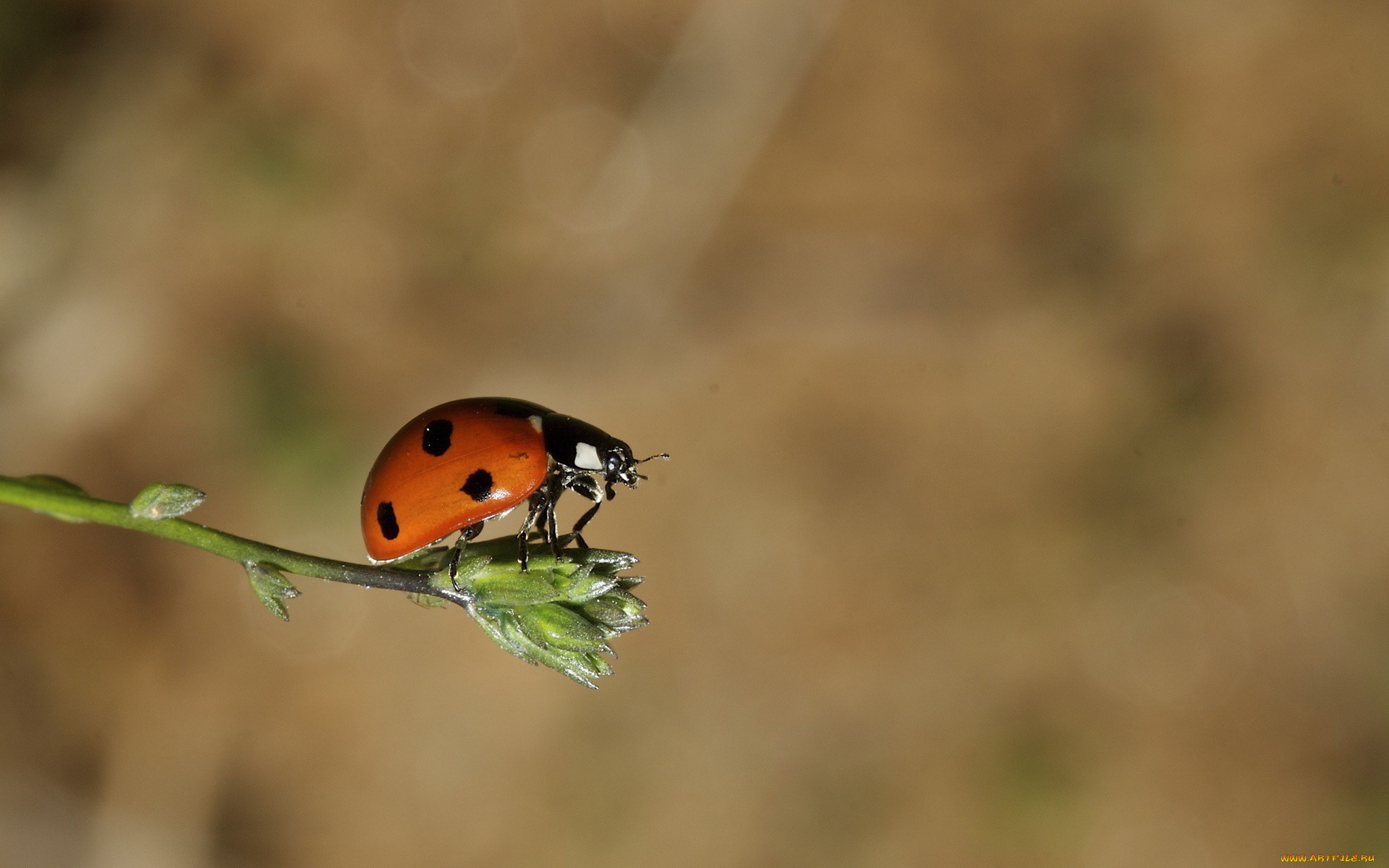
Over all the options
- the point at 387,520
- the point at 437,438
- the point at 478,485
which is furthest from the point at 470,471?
the point at 387,520

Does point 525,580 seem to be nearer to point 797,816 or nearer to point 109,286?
point 109,286

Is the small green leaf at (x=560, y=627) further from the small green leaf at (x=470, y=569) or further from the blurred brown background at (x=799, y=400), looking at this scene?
the blurred brown background at (x=799, y=400)

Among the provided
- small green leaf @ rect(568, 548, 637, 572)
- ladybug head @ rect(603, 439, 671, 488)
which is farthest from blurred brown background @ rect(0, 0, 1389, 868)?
small green leaf @ rect(568, 548, 637, 572)

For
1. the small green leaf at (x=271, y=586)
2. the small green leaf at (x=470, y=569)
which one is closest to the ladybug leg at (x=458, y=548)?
the small green leaf at (x=470, y=569)

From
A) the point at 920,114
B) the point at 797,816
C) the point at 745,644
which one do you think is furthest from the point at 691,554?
the point at 920,114

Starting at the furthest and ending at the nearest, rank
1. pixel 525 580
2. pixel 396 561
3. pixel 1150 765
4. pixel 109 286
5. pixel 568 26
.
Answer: pixel 1150 765 < pixel 568 26 < pixel 109 286 < pixel 396 561 < pixel 525 580

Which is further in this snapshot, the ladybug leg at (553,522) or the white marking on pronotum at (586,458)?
the white marking on pronotum at (586,458)

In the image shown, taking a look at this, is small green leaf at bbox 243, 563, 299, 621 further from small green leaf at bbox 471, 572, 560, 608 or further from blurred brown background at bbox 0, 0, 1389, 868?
blurred brown background at bbox 0, 0, 1389, 868
